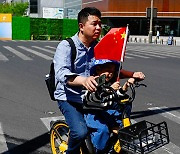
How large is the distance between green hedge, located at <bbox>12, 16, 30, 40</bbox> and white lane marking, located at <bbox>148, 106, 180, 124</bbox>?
3030 centimetres

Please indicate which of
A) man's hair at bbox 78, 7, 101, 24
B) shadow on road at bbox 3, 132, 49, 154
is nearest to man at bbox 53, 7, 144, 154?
man's hair at bbox 78, 7, 101, 24

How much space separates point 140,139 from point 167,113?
13.9ft

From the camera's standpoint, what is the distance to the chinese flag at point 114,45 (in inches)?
103

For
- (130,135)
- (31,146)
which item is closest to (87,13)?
(130,135)

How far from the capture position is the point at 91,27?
111 inches

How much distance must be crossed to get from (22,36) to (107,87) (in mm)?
34129

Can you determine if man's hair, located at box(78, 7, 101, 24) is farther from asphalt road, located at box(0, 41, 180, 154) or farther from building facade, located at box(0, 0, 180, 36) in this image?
building facade, located at box(0, 0, 180, 36)

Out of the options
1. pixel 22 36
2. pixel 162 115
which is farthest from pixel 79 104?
pixel 22 36

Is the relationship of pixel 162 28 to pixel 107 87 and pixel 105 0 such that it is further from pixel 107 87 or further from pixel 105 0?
pixel 107 87

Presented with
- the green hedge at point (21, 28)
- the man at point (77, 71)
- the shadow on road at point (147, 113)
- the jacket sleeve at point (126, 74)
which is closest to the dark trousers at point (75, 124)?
the man at point (77, 71)

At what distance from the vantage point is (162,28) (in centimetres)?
5359

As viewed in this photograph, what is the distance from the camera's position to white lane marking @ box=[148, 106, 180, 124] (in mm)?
6034

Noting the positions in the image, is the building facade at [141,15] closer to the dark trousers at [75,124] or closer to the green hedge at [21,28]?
the green hedge at [21,28]

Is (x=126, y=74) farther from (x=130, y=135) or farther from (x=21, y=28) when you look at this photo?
(x=21, y=28)
